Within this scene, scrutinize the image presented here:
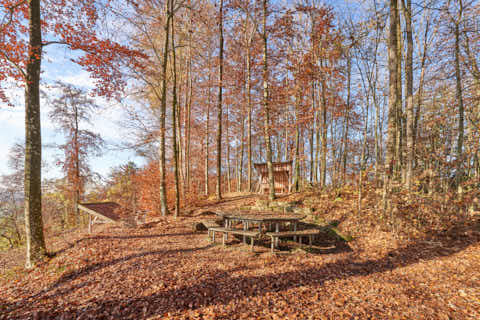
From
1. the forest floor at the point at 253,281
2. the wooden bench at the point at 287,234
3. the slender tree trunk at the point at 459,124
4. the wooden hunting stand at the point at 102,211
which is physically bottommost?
the forest floor at the point at 253,281

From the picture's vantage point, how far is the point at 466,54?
8.92 meters

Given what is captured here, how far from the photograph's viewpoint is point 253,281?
3.72 meters

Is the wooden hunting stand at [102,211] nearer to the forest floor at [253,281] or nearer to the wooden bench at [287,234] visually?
the forest floor at [253,281]

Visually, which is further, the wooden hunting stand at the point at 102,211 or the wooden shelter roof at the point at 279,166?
the wooden shelter roof at the point at 279,166

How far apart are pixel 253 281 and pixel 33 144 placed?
21.0 ft

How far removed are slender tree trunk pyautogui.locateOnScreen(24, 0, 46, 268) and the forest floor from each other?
0.68m

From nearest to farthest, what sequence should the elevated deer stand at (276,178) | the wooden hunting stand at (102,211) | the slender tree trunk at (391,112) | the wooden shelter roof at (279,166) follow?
1. the wooden hunting stand at (102,211)
2. the slender tree trunk at (391,112)
3. the wooden shelter roof at (279,166)
4. the elevated deer stand at (276,178)

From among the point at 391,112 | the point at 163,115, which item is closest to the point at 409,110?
the point at 391,112

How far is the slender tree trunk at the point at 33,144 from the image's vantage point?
5.02m

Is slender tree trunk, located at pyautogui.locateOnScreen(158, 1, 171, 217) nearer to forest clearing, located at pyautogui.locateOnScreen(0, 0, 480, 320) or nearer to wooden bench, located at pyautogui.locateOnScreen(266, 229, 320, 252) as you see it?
forest clearing, located at pyautogui.locateOnScreen(0, 0, 480, 320)

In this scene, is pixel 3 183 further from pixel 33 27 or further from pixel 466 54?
pixel 466 54

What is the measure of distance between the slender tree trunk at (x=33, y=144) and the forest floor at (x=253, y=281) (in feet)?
2.23

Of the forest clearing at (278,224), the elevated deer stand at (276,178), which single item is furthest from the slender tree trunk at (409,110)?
the elevated deer stand at (276,178)

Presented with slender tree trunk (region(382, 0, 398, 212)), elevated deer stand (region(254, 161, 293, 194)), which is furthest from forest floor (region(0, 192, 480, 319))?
elevated deer stand (region(254, 161, 293, 194))
